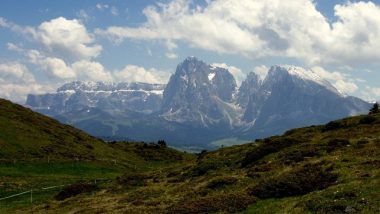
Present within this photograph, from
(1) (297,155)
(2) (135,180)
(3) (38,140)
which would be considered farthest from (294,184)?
(3) (38,140)

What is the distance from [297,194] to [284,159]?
14303mm

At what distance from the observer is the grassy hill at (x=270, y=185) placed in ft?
97.4

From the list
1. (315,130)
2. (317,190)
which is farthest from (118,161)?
(317,190)

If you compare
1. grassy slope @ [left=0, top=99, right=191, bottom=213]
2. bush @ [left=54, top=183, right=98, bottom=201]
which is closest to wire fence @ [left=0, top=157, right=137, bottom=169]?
grassy slope @ [left=0, top=99, right=191, bottom=213]

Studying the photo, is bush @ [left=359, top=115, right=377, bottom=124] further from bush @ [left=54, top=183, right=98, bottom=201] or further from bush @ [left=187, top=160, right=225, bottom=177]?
bush @ [left=54, top=183, right=98, bottom=201]

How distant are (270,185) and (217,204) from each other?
478cm

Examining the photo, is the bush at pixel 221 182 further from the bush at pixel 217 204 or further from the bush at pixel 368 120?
the bush at pixel 368 120

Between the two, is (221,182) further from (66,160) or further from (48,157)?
(48,157)

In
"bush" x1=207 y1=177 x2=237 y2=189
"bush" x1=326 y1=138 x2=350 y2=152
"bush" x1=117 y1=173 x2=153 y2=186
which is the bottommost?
"bush" x1=117 y1=173 x2=153 y2=186

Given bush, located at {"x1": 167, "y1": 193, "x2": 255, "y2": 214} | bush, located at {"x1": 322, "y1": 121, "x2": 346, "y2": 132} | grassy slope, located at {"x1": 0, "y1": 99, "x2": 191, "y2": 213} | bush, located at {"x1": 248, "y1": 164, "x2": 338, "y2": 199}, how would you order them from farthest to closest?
grassy slope, located at {"x1": 0, "y1": 99, "x2": 191, "y2": 213}
bush, located at {"x1": 322, "y1": 121, "x2": 346, "y2": 132}
bush, located at {"x1": 248, "y1": 164, "x2": 338, "y2": 199}
bush, located at {"x1": 167, "y1": 193, "x2": 255, "y2": 214}

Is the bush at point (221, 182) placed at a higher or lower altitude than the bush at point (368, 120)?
lower

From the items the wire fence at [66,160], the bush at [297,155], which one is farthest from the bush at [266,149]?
the wire fence at [66,160]

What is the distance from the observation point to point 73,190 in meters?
55.1

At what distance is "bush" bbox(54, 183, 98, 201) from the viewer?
5372 cm
